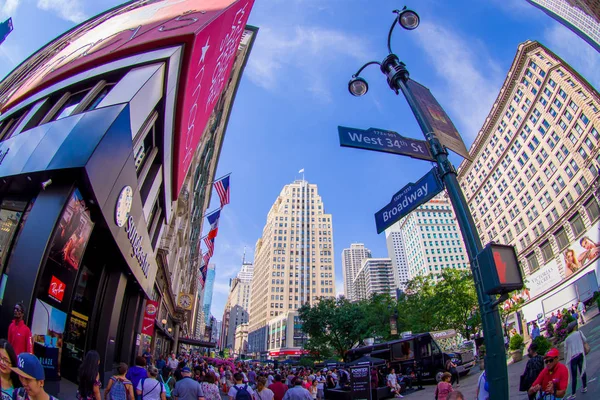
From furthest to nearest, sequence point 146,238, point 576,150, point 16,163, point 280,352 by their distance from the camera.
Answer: point 280,352 → point 576,150 → point 146,238 → point 16,163

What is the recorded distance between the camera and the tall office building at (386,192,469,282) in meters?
115

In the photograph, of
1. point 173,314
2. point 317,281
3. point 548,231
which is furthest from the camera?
point 317,281

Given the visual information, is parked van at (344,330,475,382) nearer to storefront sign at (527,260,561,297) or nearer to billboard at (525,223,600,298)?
billboard at (525,223,600,298)

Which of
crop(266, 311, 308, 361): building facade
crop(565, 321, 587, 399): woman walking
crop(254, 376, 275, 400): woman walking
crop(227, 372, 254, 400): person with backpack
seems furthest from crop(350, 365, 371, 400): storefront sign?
crop(266, 311, 308, 361): building facade

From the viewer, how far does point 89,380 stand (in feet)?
15.3

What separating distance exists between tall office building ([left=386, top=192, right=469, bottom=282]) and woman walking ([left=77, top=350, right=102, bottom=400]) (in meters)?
119

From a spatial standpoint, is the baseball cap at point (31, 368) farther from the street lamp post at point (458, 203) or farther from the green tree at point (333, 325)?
the green tree at point (333, 325)

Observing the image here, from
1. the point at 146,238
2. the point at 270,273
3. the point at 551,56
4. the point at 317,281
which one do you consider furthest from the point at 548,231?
the point at 270,273

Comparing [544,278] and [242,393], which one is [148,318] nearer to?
[242,393]

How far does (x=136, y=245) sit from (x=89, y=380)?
9.72 meters

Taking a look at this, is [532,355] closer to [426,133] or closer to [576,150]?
[426,133]

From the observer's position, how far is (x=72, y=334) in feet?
36.2

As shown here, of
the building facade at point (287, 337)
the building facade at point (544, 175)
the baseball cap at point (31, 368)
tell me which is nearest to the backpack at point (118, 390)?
the baseball cap at point (31, 368)

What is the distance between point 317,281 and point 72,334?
361ft
